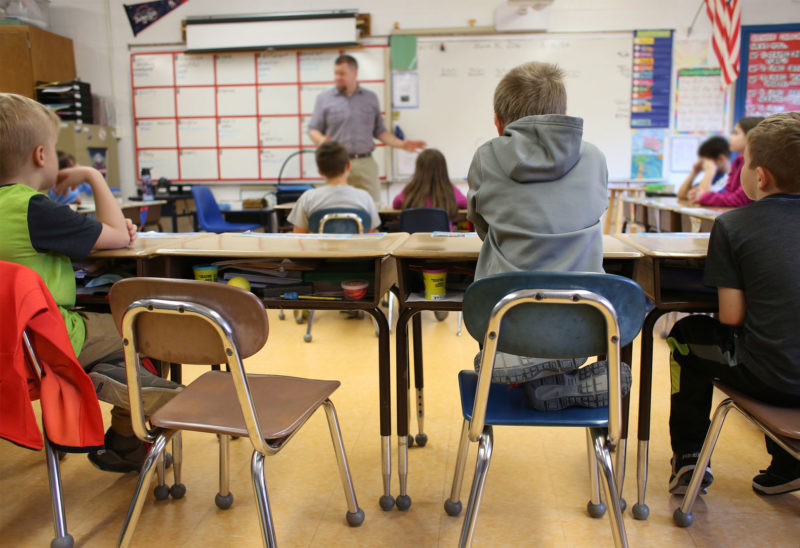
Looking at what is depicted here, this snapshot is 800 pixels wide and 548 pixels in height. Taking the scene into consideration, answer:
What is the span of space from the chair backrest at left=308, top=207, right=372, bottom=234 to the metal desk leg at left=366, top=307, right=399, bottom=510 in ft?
5.10

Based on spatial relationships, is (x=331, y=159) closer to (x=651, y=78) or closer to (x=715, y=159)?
(x=715, y=159)

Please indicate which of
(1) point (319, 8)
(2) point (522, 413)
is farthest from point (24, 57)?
(2) point (522, 413)

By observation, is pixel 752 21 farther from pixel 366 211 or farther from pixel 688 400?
pixel 688 400

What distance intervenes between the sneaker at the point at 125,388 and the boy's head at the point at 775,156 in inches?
Result: 57.5

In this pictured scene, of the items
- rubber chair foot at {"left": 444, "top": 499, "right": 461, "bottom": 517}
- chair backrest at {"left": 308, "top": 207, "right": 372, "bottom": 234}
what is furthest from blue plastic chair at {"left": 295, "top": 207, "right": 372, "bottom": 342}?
rubber chair foot at {"left": 444, "top": 499, "right": 461, "bottom": 517}

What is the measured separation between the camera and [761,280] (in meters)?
1.38

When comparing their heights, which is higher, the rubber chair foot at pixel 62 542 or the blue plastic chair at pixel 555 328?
the blue plastic chair at pixel 555 328

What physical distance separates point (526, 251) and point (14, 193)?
121 centimetres

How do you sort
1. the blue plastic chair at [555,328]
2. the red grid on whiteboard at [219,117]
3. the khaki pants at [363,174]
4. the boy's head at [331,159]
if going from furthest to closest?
the red grid on whiteboard at [219,117] → the khaki pants at [363,174] → the boy's head at [331,159] → the blue plastic chair at [555,328]

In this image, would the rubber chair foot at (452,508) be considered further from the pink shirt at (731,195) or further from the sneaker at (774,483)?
the pink shirt at (731,195)

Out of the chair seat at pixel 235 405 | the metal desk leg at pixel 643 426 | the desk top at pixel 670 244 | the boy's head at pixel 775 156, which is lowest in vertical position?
the metal desk leg at pixel 643 426

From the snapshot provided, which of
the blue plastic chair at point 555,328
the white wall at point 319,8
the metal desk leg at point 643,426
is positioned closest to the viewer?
the blue plastic chair at point 555,328

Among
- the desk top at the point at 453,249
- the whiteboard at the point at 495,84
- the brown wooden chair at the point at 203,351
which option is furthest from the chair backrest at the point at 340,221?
the whiteboard at the point at 495,84

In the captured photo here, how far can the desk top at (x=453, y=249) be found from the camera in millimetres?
1547
